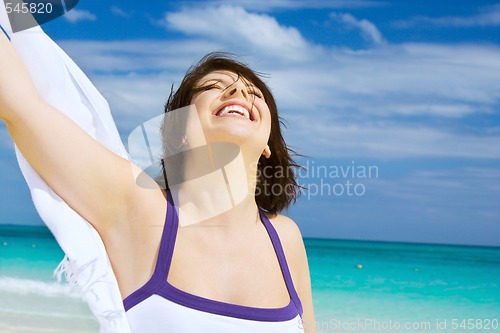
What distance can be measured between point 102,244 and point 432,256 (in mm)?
18583

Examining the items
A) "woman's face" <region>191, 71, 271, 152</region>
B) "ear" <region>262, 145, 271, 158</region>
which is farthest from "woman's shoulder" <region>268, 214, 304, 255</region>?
"woman's face" <region>191, 71, 271, 152</region>

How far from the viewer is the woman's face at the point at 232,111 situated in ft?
6.53

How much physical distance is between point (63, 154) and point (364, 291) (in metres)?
10.6

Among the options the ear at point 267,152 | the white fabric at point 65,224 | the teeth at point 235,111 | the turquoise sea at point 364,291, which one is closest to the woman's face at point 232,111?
the teeth at point 235,111

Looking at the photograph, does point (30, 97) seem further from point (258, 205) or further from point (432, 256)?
point (432, 256)

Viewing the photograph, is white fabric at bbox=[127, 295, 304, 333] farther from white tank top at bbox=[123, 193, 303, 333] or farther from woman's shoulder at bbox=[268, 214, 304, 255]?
woman's shoulder at bbox=[268, 214, 304, 255]

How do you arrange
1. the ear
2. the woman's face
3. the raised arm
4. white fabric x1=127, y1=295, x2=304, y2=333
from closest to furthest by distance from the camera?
the raised arm < white fabric x1=127, y1=295, x2=304, y2=333 < the woman's face < the ear

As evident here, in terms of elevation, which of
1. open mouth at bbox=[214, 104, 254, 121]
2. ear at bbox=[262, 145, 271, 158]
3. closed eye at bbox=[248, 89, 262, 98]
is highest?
closed eye at bbox=[248, 89, 262, 98]

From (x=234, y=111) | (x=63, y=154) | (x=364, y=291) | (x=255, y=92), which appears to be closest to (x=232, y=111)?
(x=234, y=111)

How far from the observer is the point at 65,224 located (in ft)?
5.52

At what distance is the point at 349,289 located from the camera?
1183cm

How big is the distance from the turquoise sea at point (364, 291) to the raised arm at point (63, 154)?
0.23 m

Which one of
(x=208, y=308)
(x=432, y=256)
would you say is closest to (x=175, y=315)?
(x=208, y=308)

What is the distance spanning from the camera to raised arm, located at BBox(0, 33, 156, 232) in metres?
1.58
